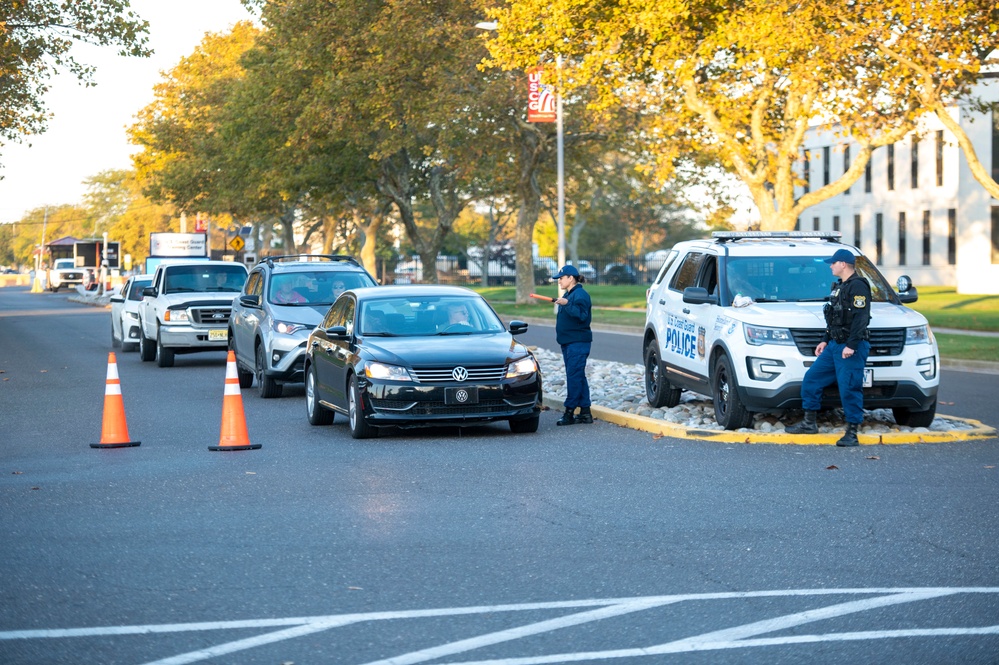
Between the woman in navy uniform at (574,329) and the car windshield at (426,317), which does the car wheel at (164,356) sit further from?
the woman in navy uniform at (574,329)

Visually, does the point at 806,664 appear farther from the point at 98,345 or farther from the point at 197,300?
the point at 98,345

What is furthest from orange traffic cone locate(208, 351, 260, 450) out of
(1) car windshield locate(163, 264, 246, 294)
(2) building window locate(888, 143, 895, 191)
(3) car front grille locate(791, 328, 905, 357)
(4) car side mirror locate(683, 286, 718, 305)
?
(2) building window locate(888, 143, 895, 191)

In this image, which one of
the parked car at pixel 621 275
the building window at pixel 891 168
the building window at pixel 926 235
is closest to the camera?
the building window at pixel 926 235

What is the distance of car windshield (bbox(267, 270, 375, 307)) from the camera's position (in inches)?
784

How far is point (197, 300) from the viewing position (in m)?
24.9

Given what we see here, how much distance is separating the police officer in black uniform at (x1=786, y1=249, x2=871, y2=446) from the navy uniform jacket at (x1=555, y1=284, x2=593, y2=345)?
2455mm

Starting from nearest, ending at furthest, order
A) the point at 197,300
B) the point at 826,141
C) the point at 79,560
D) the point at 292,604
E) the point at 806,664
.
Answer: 1. the point at 806,664
2. the point at 292,604
3. the point at 79,560
4. the point at 197,300
5. the point at 826,141

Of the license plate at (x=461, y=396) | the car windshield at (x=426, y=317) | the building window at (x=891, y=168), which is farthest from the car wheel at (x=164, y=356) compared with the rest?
the building window at (x=891, y=168)

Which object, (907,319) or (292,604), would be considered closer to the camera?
(292,604)

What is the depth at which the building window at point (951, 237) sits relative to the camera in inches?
2518

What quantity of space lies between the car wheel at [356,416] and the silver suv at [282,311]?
454 centimetres

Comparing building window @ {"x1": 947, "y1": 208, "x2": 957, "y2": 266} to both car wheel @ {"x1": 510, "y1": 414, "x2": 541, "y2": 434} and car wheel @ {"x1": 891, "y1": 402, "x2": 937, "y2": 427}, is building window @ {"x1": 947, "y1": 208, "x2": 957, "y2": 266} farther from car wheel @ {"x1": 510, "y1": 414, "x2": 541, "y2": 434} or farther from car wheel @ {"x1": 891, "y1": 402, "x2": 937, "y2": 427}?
car wheel @ {"x1": 510, "y1": 414, "x2": 541, "y2": 434}

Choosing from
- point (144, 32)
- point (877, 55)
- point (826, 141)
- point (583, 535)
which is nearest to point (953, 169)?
point (826, 141)

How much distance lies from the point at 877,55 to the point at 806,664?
1103 inches
